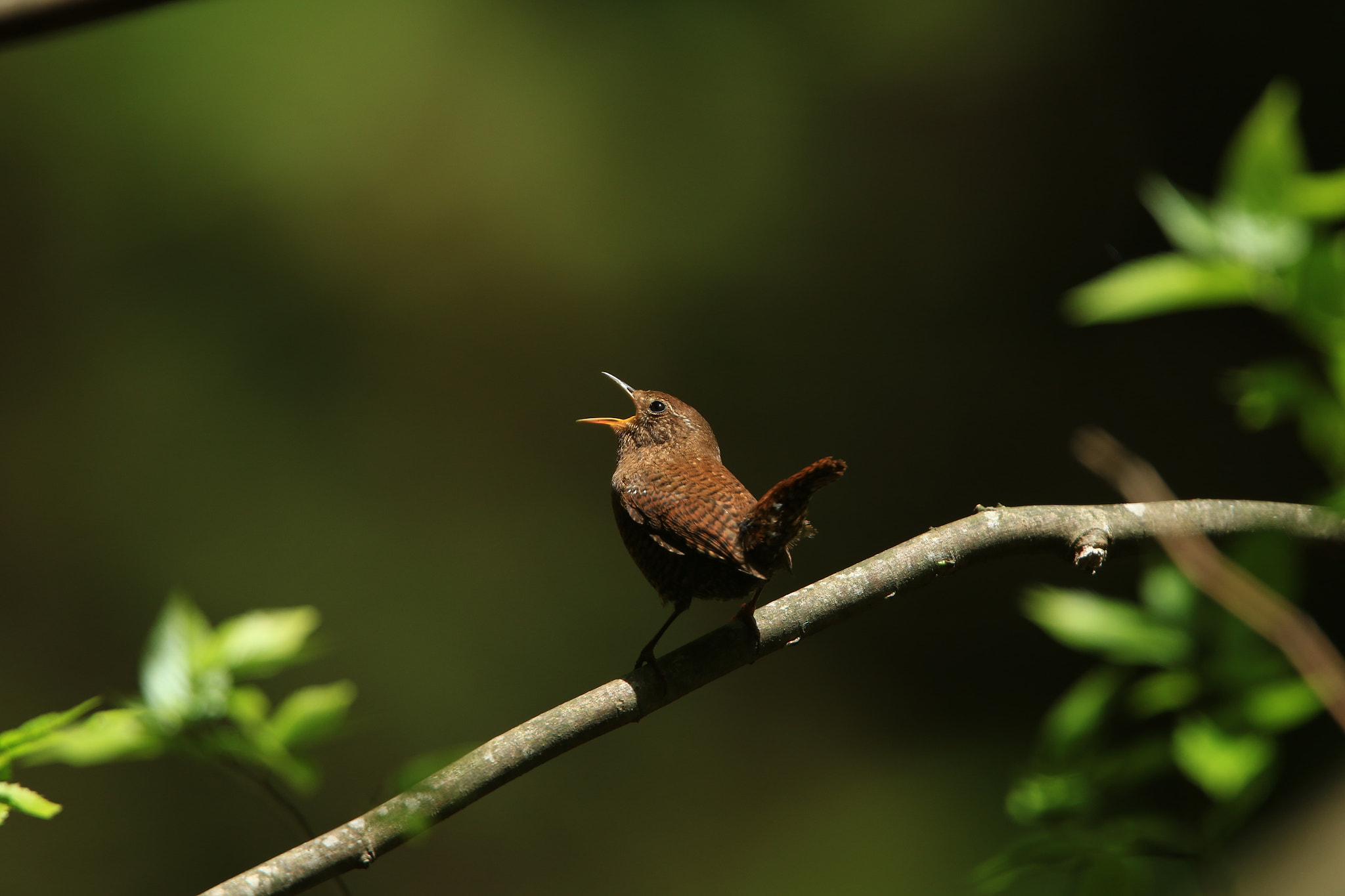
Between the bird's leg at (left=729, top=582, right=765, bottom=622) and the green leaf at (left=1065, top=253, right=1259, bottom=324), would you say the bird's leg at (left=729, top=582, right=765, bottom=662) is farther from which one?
the green leaf at (left=1065, top=253, right=1259, bottom=324)

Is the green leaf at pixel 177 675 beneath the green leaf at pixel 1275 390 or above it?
above

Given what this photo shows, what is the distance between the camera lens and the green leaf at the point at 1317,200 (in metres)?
0.71

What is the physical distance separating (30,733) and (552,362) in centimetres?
406

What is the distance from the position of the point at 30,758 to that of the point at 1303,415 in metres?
1.42

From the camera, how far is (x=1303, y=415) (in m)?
0.70

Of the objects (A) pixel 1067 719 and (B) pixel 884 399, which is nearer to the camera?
(A) pixel 1067 719

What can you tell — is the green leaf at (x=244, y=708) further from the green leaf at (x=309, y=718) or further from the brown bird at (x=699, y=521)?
the brown bird at (x=699, y=521)

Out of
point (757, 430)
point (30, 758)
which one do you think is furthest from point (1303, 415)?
point (757, 430)

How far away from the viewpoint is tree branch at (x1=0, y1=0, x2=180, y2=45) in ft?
2.24

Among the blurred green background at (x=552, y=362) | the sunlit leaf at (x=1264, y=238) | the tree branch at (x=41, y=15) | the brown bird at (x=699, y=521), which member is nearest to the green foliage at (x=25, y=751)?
the tree branch at (x=41, y=15)

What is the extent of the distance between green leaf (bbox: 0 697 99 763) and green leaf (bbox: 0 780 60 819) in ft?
0.13

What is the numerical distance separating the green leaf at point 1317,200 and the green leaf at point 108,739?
1.30 m

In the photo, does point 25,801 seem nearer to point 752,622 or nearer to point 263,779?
point 263,779

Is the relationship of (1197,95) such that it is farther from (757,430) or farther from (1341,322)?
(1341,322)
